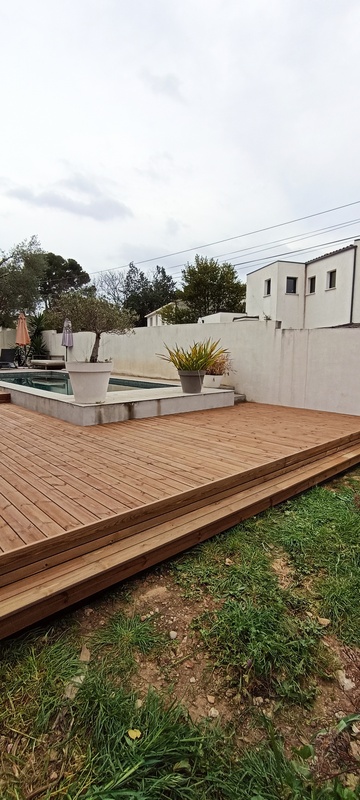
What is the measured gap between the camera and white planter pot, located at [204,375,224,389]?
6.82 m

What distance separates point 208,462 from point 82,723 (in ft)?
6.61

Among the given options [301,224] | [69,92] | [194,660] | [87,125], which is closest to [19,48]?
[69,92]

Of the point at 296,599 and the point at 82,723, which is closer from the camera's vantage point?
the point at 82,723

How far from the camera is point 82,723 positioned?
4.00 ft

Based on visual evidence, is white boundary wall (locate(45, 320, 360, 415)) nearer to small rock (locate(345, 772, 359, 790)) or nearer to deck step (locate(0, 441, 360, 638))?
deck step (locate(0, 441, 360, 638))

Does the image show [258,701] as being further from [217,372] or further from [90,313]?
[217,372]

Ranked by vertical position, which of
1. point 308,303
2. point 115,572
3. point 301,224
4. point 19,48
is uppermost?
point 301,224

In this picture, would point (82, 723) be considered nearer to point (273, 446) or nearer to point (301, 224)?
point (273, 446)

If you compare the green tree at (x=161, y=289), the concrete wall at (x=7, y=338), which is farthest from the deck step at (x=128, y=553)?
the green tree at (x=161, y=289)

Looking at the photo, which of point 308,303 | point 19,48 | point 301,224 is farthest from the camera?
point 301,224

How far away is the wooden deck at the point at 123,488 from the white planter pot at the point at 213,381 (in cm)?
213

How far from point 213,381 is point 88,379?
8.96 feet

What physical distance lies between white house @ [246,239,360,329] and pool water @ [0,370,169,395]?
10968 millimetres

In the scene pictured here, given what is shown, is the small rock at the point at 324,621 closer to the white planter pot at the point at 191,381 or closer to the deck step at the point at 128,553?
the deck step at the point at 128,553
